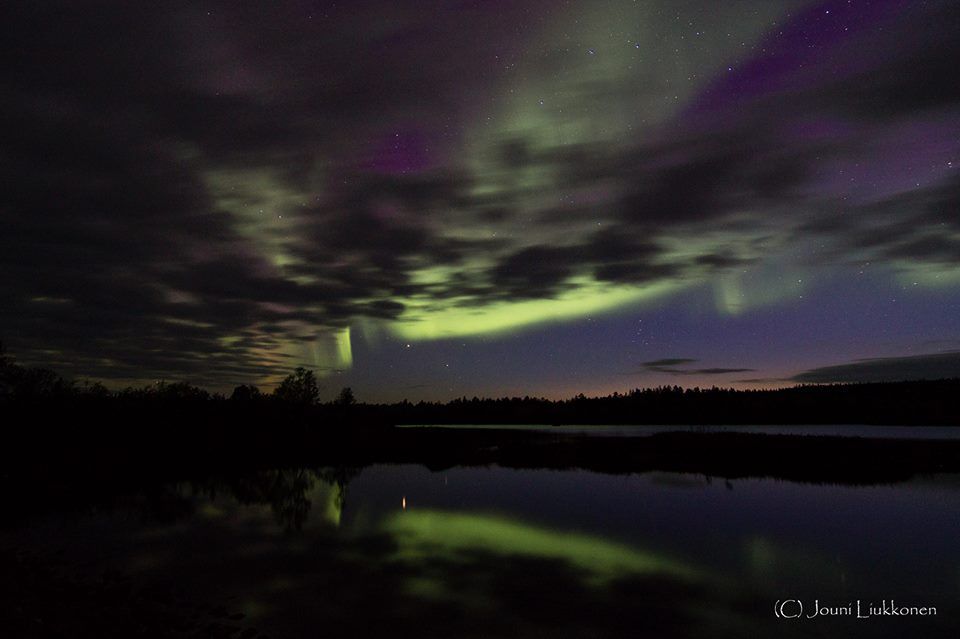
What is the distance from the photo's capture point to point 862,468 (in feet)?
145

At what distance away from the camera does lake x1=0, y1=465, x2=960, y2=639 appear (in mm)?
14273

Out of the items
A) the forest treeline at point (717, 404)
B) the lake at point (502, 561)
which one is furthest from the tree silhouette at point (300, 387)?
the lake at point (502, 561)

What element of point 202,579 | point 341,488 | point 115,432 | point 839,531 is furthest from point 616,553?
point 115,432

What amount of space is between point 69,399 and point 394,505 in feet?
161

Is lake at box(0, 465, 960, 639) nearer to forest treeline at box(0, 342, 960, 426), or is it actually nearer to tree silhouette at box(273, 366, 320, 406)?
forest treeline at box(0, 342, 960, 426)

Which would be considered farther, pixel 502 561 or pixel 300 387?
pixel 300 387

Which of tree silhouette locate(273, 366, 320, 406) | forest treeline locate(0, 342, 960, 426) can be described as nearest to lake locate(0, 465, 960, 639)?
forest treeline locate(0, 342, 960, 426)

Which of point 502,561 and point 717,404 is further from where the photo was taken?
point 717,404

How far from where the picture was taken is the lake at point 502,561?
14273 mm

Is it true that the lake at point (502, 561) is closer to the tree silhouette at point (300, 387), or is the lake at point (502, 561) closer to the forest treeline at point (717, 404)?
the forest treeline at point (717, 404)

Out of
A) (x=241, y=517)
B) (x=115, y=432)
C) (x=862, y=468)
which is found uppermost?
(x=115, y=432)

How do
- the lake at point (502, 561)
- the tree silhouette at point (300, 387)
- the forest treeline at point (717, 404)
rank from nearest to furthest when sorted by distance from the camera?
the lake at point (502, 561) → the forest treeline at point (717, 404) → the tree silhouette at point (300, 387)

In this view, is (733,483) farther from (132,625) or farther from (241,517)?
(132,625)

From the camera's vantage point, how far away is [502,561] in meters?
20.3
